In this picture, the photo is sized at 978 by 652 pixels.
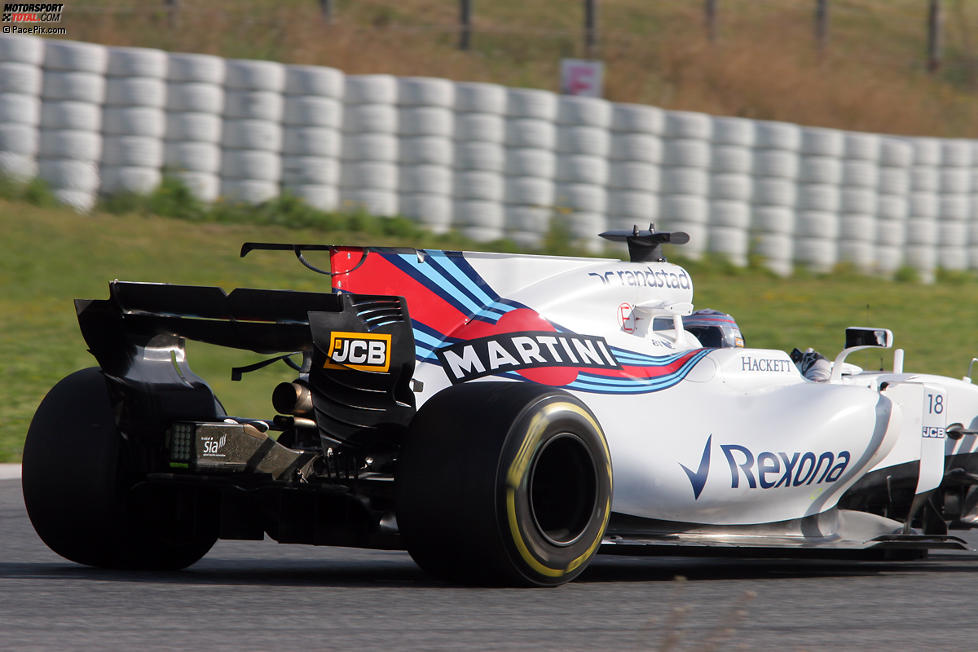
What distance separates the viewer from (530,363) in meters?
5.84

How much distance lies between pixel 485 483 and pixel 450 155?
11331 mm

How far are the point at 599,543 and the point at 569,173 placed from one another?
11.3 m

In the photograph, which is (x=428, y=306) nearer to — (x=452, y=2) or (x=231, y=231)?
(x=231, y=231)

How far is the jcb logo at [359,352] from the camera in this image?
529 centimetres

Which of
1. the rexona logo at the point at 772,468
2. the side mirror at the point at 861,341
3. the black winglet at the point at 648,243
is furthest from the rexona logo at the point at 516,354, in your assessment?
the side mirror at the point at 861,341

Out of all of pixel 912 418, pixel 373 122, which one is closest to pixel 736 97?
pixel 373 122

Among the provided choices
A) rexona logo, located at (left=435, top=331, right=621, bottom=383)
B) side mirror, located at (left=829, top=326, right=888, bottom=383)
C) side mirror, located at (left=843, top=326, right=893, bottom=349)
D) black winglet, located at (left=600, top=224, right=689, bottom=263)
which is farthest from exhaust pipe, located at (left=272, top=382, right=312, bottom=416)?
side mirror, located at (left=843, top=326, right=893, bottom=349)

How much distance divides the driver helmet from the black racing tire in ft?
7.57

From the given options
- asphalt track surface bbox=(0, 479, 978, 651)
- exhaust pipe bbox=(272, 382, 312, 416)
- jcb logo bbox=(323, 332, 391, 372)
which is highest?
jcb logo bbox=(323, 332, 391, 372)

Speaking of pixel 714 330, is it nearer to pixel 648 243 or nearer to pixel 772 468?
pixel 648 243

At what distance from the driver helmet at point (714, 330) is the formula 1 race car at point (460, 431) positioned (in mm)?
16

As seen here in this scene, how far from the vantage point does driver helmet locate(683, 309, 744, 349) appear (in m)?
6.84

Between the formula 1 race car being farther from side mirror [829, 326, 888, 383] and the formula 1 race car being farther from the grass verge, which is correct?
the grass verge

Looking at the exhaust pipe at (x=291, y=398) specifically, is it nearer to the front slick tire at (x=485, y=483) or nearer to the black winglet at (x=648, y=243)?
the front slick tire at (x=485, y=483)
